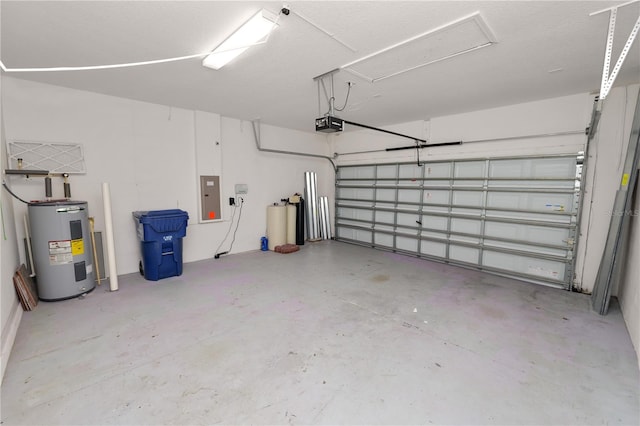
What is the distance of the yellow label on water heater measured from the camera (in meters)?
3.13

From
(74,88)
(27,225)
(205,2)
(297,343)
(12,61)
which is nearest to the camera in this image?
(205,2)

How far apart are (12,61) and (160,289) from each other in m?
2.78

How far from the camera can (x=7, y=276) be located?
2.58 metres

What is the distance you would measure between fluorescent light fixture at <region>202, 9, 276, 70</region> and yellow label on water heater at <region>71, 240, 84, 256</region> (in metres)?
2.51

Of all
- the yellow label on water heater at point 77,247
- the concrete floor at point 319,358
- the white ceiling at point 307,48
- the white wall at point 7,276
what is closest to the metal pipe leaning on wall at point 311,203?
the white ceiling at point 307,48

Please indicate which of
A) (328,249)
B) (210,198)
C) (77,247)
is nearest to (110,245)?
(77,247)

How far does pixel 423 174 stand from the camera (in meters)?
5.24

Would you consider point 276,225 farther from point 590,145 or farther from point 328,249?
point 590,145

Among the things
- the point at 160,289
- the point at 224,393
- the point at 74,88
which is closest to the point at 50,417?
the point at 224,393

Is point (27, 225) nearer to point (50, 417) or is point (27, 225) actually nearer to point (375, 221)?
point (50, 417)

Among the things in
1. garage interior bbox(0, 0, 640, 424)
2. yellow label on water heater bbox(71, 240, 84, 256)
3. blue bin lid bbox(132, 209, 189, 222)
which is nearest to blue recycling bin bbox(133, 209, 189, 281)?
blue bin lid bbox(132, 209, 189, 222)

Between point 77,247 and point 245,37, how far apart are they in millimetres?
3017

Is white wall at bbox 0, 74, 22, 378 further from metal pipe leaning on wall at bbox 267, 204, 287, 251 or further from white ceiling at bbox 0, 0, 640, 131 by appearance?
metal pipe leaning on wall at bbox 267, 204, 287, 251

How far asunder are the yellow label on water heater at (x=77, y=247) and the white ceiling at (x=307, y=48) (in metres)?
1.88
